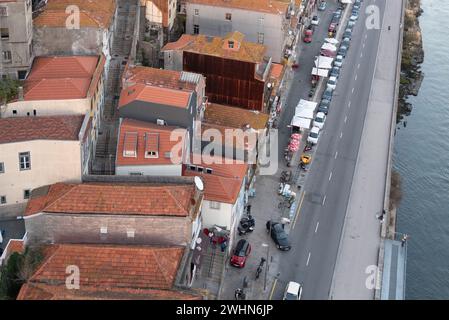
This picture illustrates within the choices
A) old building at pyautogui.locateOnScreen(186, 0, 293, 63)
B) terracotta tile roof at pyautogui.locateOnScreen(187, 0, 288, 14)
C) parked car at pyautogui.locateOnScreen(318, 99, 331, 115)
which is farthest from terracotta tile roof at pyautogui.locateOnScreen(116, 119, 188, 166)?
terracotta tile roof at pyautogui.locateOnScreen(187, 0, 288, 14)

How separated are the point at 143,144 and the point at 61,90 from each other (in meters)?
7.48

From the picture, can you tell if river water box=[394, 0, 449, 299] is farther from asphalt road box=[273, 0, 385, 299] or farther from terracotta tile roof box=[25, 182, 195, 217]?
terracotta tile roof box=[25, 182, 195, 217]

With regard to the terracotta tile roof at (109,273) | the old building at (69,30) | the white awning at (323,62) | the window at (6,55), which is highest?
the old building at (69,30)

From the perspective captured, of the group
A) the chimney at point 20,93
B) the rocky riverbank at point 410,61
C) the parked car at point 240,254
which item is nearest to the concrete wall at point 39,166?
the chimney at point 20,93

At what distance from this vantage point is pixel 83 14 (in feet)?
197

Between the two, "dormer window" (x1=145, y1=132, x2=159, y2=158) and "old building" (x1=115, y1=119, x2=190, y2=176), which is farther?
"dormer window" (x1=145, y1=132, x2=159, y2=158)

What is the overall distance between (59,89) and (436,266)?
34818mm

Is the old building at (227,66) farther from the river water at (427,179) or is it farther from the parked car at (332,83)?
the river water at (427,179)

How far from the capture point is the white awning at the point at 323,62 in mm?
79188

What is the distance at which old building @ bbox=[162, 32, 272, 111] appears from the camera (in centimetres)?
6594

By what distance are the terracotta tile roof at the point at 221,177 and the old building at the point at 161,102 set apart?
318 cm

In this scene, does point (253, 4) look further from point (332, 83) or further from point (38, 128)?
point (38, 128)

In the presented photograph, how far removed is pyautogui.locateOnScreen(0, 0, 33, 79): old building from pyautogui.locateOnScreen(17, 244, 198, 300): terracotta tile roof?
17.4 m
